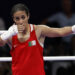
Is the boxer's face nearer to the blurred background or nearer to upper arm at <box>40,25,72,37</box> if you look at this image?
upper arm at <box>40,25,72,37</box>

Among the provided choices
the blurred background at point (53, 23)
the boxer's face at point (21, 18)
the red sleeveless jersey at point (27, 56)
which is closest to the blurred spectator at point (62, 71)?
the blurred background at point (53, 23)

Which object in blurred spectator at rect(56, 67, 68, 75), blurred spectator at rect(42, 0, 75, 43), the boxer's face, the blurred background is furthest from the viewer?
blurred spectator at rect(42, 0, 75, 43)

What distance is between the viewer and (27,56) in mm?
2910

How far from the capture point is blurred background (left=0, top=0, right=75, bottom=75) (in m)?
4.29

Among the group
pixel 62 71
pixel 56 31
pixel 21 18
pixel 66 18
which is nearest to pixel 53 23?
pixel 66 18

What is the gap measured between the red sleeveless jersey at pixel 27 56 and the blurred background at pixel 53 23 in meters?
1.13

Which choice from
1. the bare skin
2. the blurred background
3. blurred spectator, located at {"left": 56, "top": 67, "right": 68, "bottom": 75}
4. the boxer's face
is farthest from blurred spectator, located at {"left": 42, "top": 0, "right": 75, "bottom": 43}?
the boxer's face

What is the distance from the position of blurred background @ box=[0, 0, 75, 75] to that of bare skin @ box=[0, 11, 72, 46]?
1.21 metres

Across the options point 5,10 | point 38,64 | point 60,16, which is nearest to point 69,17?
point 60,16

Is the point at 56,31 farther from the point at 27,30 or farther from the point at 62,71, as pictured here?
the point at 62,71

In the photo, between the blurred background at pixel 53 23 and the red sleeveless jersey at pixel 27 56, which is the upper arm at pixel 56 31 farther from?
the blurred background at pixel 53 23

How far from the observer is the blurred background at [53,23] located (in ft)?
14.1

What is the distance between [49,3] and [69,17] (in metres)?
0.73

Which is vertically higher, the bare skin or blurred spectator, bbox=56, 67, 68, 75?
the bare skin
